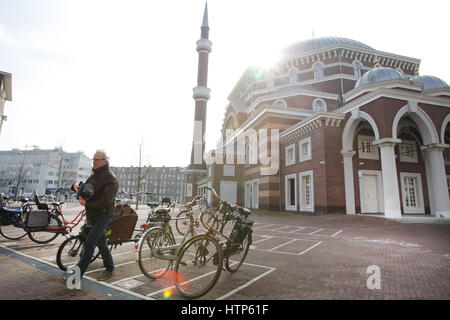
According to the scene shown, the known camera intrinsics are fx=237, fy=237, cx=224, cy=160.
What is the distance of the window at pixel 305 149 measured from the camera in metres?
19.1

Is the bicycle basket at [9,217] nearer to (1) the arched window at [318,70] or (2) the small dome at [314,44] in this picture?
(1) the arched window at [318,70]

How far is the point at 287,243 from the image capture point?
8.19 metres

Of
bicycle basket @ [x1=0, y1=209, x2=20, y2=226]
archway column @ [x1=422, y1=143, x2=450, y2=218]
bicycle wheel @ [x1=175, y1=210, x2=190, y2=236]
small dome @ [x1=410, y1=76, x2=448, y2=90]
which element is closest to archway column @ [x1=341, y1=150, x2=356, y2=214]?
archway column @ [x1=422, y1=143, x2=450, y2=218]

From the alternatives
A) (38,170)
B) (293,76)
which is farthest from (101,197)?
(38,170)

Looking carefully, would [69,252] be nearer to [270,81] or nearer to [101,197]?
[101,197]

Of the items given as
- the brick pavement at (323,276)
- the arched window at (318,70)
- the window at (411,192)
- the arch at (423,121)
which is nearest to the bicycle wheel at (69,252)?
the brick pavement at (323,276)

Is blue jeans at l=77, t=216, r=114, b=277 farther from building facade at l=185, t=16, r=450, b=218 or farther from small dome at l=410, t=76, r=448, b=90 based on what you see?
small dome at l=410, t=76, r=448, b=90

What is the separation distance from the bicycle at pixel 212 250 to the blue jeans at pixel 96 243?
1356 millimetres

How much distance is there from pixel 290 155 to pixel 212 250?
19677mm

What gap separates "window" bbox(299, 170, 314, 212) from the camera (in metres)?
18.7

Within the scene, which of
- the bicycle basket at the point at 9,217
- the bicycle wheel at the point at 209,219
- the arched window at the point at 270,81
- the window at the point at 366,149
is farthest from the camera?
the arched window at the point at 270,81
